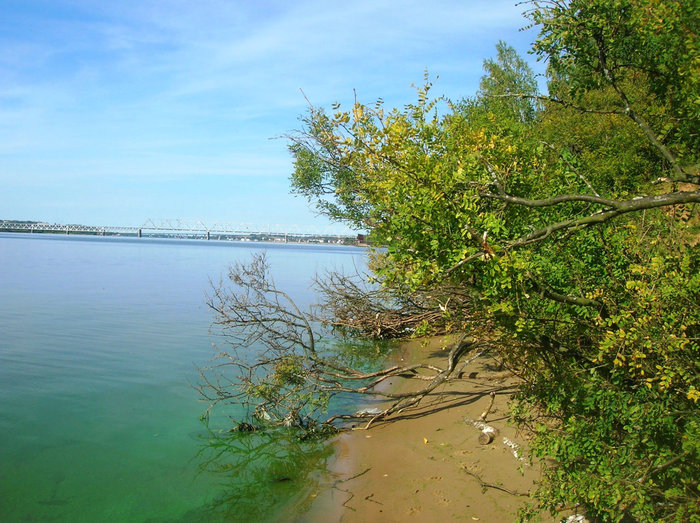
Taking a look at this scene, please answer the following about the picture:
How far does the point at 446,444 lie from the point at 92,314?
19.4 meters

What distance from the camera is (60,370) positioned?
15.7 m

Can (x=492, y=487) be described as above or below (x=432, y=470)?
above

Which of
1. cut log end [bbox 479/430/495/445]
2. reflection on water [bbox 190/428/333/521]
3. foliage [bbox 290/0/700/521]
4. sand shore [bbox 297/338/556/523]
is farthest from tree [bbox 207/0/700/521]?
reflection on water [bbox 190/428/333/521]

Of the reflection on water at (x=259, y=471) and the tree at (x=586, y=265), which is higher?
the tree at (x=586, y=265)

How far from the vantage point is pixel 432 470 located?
8.87m

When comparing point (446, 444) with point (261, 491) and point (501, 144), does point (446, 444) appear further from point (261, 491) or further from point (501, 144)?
point (501, 144)

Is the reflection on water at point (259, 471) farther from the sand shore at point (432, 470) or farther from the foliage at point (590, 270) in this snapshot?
the foliage at point (590, 270)

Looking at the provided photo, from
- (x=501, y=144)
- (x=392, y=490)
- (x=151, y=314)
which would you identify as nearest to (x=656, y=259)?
(x=501, y=144)

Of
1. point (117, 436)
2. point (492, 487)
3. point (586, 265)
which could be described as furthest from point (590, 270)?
point (117, 436)

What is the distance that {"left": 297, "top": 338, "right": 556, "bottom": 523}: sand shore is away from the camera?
24.9 ft

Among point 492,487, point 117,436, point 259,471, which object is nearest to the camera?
point 492,487

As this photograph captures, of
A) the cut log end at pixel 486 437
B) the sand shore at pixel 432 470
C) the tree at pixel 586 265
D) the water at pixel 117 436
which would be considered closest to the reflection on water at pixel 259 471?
→ the water at pixel 117 436

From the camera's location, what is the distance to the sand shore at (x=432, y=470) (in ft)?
24.9

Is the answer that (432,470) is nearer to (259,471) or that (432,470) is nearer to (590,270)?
(259,471)
